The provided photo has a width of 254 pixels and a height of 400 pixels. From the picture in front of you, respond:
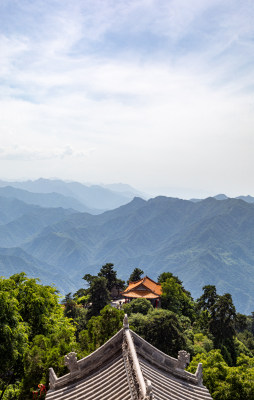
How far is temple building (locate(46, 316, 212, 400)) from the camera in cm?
1044

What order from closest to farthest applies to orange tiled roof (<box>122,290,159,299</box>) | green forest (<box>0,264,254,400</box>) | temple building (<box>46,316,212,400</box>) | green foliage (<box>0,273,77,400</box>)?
temple building (<box>46,316,212,400</box>) < green foliage (<box>0,273,77,400</box>) < green forest (<box>0,264,254,400</box>) < orange tiled roof (<box>122,290,159,299</box>)

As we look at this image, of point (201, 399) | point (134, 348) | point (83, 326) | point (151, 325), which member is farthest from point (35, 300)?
point (83, 326)

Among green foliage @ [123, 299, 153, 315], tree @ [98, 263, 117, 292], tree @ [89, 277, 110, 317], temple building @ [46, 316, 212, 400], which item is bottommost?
temple building @ [46, 316, 212, 400]

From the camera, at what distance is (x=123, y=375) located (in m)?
10.9

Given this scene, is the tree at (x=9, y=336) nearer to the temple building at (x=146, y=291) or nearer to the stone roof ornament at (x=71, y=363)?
the stone roof ornament at (x=71, y=363)

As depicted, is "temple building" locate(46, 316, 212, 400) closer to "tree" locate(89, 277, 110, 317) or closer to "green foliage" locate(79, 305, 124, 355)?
"green foliage" locate(79, 305, 124, 355)

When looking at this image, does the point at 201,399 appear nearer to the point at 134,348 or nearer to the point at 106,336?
the point at 134,348

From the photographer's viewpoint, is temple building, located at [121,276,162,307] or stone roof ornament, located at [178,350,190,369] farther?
temple building, located at [121,276,162,307]

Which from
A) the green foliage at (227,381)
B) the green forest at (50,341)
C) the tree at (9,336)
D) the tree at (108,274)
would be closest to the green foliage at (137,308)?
the green forest at (50,341)

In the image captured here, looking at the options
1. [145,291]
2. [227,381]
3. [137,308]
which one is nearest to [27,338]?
[227,381]

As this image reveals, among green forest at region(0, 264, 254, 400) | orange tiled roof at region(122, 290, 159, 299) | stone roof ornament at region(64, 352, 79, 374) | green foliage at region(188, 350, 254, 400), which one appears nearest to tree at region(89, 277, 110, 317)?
orange tiled roof at region(122, 290, 159, 299)

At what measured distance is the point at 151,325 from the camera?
33781 mm

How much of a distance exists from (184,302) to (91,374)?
47198mm

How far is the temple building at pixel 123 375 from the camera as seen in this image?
1044cm
